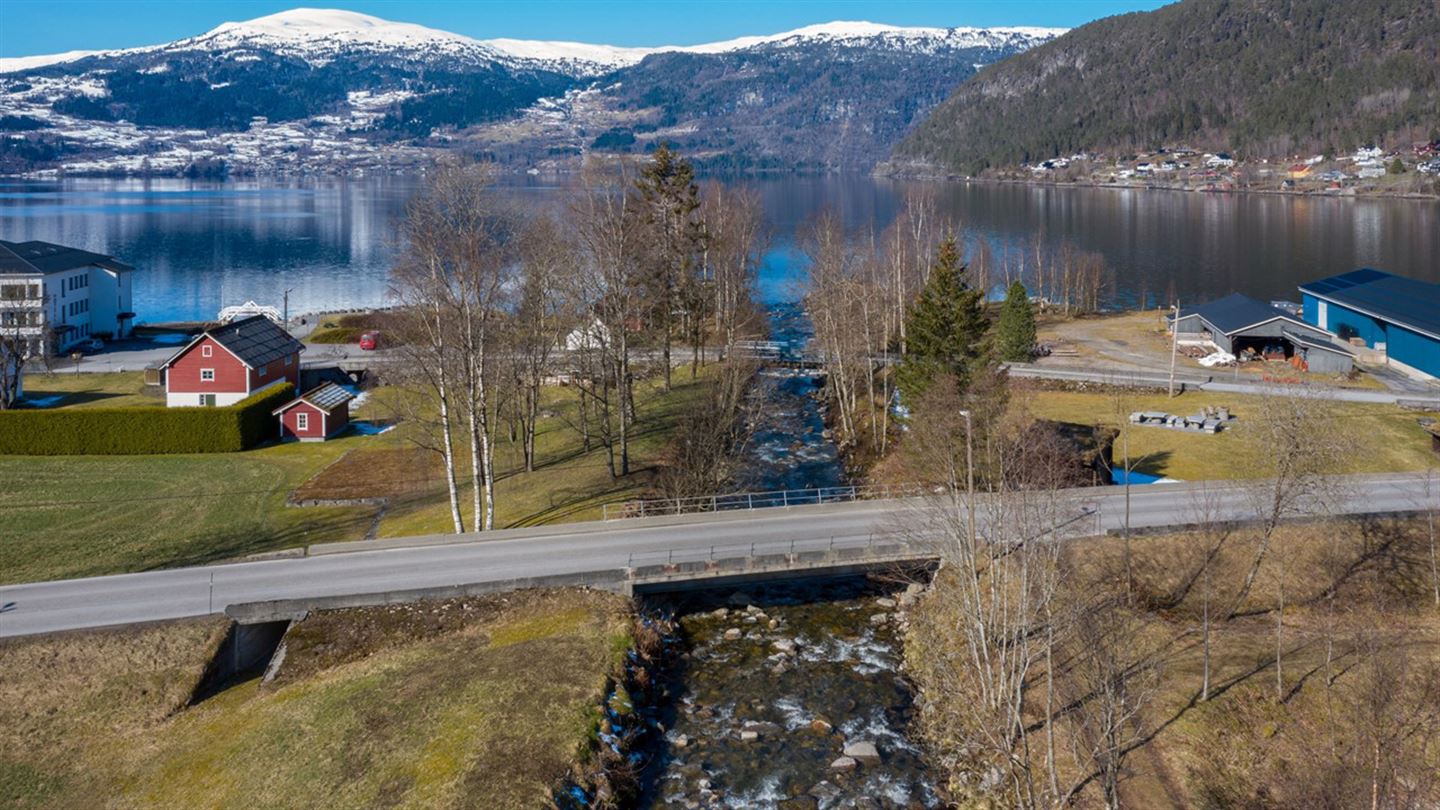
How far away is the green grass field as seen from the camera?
3372 cm

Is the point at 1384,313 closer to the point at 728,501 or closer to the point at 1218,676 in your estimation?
the point at 728,501

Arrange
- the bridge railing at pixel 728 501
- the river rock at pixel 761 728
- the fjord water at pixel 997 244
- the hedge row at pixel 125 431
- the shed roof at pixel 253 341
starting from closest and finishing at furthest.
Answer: the river rock at pixel 761 728 → the bridge railing at pixel 728 501 → the hedge row at pixel 125 431 → the shed roof at pixel 253 341 → the fjord water at pixel 997 244

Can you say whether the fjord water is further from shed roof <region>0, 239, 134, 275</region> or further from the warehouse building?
the warehouse building

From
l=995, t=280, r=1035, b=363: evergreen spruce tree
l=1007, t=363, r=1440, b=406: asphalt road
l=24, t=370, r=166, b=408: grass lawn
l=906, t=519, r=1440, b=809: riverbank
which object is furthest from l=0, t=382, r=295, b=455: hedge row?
l=995, t=280, r=1035, b=363: evergreen spruce tree

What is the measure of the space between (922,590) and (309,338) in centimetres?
5680

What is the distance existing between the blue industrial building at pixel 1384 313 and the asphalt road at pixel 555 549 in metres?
23.3

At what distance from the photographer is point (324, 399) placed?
168 feet

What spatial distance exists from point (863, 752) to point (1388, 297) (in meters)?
55.3

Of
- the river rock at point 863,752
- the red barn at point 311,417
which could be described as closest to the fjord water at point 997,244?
the red barn at point 311,417

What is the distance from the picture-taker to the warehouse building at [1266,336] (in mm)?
55562

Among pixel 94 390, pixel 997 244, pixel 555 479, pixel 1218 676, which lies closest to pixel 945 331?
pixel 555 479

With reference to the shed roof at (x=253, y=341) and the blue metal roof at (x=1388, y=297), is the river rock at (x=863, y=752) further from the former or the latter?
the blue metal roof at (x=1388, y=297)

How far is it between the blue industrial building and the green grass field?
40.5 metres

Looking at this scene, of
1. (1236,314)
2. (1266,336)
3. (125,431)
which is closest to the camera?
(125,431)
